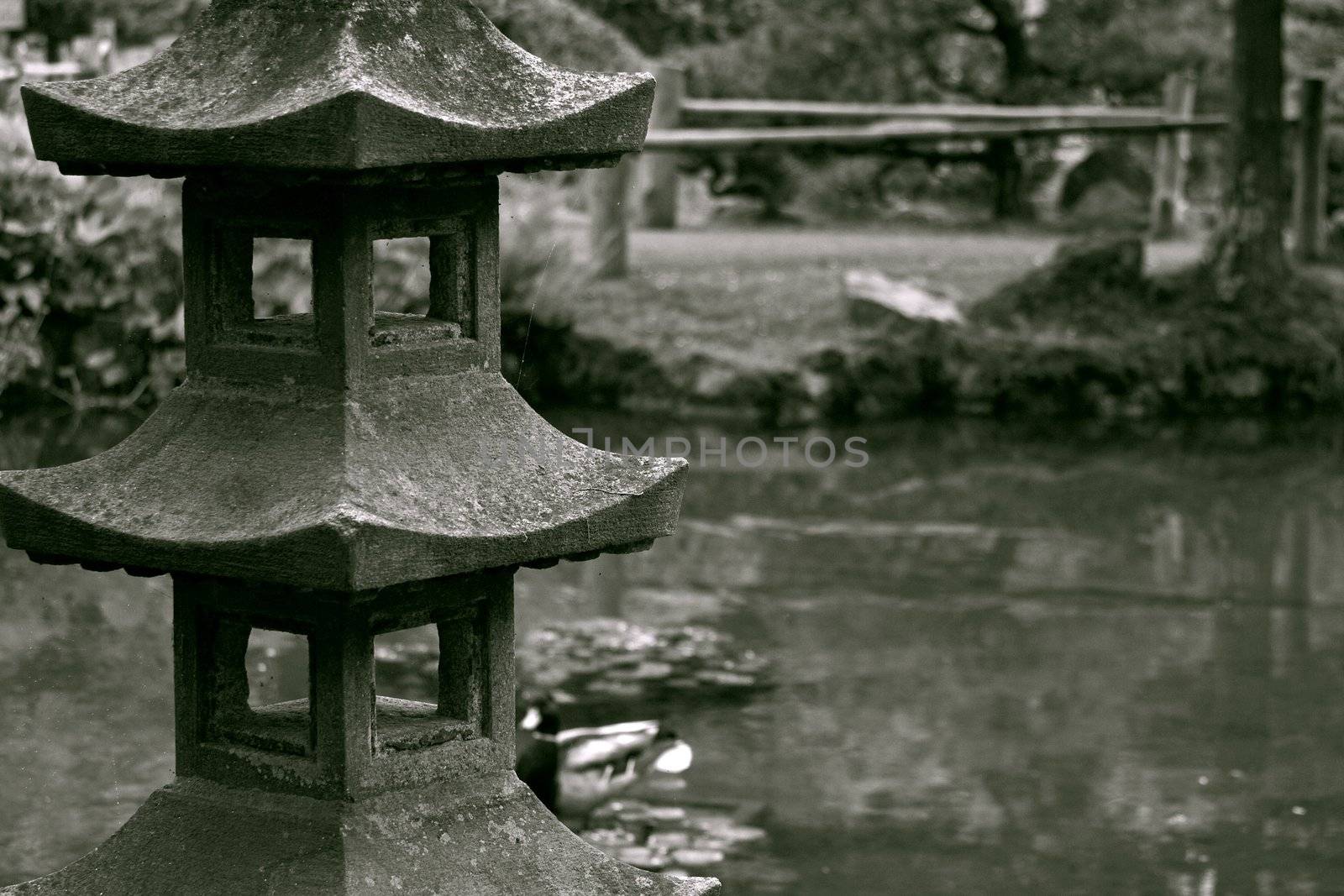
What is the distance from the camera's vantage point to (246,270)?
3770mm

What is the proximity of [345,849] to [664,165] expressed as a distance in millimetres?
13429

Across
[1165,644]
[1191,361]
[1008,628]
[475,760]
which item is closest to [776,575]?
[1008,628]

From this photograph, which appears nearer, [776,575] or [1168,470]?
[776,575]

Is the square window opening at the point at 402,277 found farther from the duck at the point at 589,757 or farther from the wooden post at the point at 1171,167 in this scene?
the wooden post at the point at 1171,167

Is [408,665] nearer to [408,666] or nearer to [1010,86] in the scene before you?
[408,666]

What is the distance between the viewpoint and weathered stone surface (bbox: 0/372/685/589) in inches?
128

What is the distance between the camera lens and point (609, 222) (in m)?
14.7

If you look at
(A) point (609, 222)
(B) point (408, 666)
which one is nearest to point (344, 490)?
(B) point (408, 666)

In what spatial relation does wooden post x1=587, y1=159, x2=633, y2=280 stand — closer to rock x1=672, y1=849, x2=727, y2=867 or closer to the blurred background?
the blurred background

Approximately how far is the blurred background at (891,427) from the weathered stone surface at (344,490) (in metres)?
3.04

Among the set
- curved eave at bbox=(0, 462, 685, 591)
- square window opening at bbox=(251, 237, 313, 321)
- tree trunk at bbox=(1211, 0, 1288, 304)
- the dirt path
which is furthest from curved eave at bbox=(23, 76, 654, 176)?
the dirt path

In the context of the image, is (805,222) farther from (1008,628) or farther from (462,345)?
(462,345)

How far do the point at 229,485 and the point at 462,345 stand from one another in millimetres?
535

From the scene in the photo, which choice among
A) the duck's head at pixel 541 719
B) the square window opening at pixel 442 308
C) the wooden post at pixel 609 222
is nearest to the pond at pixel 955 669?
the duck's head at pixel 541 719
